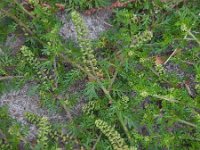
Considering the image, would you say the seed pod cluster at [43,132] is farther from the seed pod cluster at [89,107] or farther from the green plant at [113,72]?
the seed pod cluster at [89,107]

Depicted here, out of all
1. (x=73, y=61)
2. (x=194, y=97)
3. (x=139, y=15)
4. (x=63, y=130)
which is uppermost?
(x=139, y=15)

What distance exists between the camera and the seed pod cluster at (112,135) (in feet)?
10.8

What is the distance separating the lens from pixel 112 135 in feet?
11.0

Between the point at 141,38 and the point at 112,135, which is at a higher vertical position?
the point at 141,38

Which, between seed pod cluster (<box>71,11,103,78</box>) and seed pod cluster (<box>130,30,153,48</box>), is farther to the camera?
seed pod cluster (<box>130,30,153,48</box>)

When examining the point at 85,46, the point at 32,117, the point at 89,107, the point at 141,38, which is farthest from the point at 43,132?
the point at 141,38

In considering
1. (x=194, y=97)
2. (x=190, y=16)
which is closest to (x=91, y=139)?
(x=194, y=97)

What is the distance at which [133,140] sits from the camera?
3436mm

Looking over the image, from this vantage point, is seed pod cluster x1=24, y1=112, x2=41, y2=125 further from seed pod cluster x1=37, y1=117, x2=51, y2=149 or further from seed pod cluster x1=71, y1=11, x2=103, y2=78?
seed pod cluster x1=71, y1=11, x2=103, y2=78

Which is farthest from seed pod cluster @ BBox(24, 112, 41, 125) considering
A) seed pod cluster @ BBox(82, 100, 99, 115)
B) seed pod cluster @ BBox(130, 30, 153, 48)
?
seed pod cluster @ BBox(130, 30, 153, 48)

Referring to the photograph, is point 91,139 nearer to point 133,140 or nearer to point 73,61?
point 133,140

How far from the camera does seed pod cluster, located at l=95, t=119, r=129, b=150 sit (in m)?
3.29

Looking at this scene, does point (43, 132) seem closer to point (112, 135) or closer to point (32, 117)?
point (32, 117)

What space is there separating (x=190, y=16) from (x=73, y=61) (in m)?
1.01
